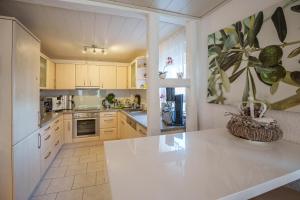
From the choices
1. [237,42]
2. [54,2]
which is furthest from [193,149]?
[54,2]

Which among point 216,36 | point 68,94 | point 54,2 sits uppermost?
point 54,2

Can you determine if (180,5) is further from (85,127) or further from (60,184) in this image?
(85,127)

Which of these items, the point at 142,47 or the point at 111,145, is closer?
the point at 111,145

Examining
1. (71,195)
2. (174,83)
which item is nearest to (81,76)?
(71,195)

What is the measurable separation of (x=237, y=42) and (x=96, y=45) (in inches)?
94.5

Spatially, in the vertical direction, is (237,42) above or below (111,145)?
above

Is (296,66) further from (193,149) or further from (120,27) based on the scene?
(120,27)

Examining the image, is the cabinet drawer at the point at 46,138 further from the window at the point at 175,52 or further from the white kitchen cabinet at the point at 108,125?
the window at the point at 175,52

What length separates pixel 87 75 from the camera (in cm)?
411

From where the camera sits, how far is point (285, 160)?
84 cm

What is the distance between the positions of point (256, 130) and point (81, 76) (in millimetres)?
3970

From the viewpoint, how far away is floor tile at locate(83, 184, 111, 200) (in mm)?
1931

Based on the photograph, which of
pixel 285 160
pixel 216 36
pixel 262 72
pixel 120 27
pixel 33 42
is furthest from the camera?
pixel 120 27

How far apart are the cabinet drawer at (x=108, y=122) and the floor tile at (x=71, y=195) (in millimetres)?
1976
